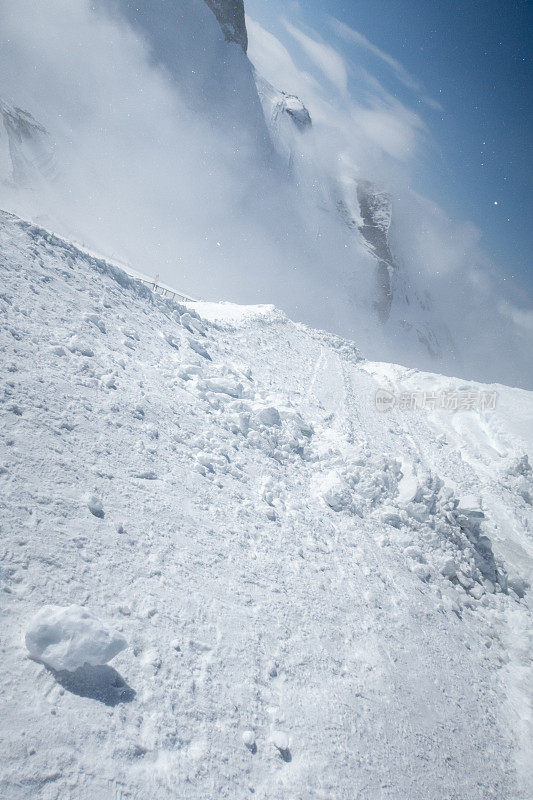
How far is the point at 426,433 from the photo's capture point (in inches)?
556

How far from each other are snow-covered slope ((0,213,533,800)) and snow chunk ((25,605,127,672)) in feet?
0.14

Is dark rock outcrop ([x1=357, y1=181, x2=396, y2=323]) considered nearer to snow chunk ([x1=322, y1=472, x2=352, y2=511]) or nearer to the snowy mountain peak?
the snowy mountain peak

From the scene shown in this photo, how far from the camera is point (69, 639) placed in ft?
8.28

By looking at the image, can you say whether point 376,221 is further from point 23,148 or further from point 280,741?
point 280,741

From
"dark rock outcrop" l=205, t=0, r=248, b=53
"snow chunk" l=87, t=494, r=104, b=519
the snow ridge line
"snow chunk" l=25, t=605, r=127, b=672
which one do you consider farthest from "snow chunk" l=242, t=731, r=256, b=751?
"dark rock outcrop" l=205, t=0, r=248, b=53

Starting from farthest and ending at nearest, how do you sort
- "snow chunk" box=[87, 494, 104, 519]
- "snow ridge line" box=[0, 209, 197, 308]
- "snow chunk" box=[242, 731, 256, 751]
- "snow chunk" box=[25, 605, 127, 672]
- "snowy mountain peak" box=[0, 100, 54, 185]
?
1. "snowy mountain peak" box=[0, 100, 54, 185]
2. "snow ridge line" box=[0, 209, 197, 308]
3. "snow chunk" box=[87, 494, 104, 519]
4. "snow chunk" box=[242, 731, 256, 751]
5. "snow chunk" box=[25, 605, 127, 672]

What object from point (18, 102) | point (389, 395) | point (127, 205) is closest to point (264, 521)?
point (389, 395)

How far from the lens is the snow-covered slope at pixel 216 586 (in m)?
2.58

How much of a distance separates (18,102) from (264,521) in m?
51.2

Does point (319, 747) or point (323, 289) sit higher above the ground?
point (323, 289)

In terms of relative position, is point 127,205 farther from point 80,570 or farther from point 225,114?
point 80,570

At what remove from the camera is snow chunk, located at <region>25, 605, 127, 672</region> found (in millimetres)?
2459

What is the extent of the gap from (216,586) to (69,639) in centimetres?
168

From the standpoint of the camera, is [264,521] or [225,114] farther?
[225,114]
